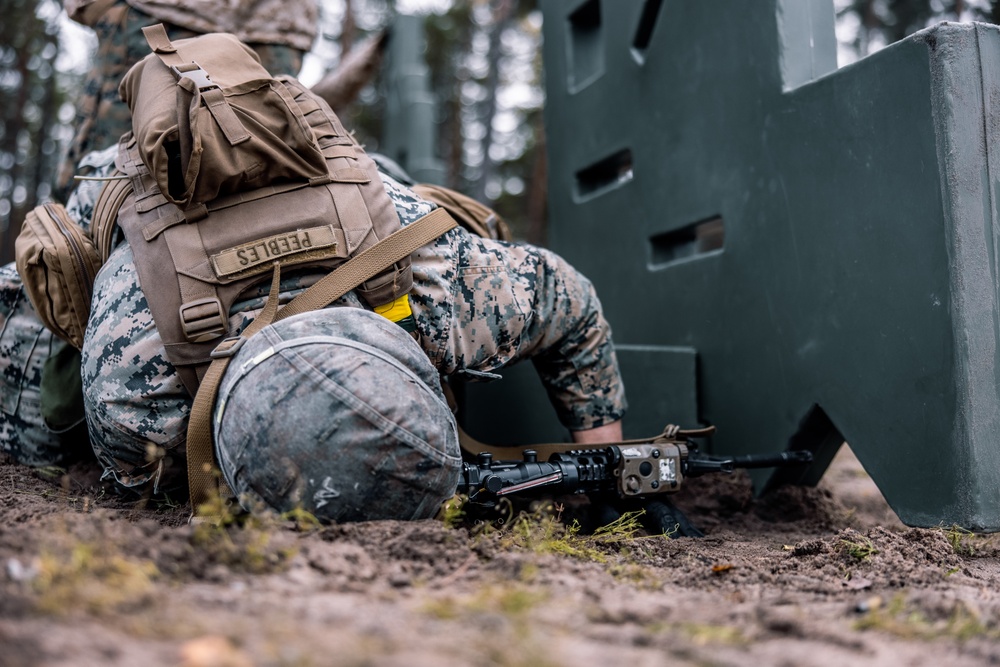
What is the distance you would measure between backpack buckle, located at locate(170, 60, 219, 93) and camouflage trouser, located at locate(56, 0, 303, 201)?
1.44 metres

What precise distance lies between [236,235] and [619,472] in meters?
1.27

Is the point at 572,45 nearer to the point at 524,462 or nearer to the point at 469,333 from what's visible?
the point at 469,333

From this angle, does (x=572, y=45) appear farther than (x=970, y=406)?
Yes

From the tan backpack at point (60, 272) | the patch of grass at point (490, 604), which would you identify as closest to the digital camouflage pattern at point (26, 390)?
the tan backpack at point (60, 272)

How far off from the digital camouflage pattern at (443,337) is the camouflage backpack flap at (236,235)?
0.06 metres

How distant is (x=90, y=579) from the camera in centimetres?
129

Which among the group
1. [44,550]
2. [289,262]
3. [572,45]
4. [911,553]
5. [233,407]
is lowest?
[911,553]

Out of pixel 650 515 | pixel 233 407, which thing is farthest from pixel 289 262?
pixel 650 515

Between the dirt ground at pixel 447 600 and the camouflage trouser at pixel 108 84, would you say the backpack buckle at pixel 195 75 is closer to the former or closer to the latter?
the dirt ground at pixel 447 600

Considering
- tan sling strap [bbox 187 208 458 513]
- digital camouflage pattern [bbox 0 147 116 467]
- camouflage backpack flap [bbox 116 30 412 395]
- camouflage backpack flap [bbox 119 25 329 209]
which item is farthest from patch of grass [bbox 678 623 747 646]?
digital camouflage pattern [bbox 0 147 116 467]

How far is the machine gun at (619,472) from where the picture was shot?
2236mm

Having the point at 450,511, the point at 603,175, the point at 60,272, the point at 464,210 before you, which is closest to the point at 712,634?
the point at 450,511

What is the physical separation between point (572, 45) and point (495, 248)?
2.18m

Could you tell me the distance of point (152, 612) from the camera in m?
1.22
